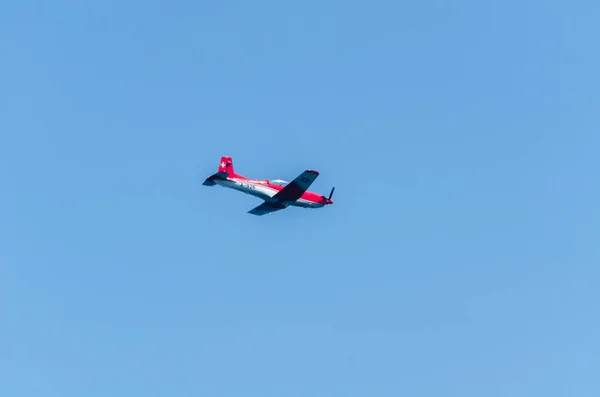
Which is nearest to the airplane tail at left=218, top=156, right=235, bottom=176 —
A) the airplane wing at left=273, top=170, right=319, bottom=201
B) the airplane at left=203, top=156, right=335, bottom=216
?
the airplane at left=203, top=156, right=335, bottom=216

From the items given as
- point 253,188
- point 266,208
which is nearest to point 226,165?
point 253,188

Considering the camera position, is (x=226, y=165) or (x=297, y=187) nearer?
(x=297, y=187)

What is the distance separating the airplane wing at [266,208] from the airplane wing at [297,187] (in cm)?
172

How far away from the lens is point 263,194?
13250cm

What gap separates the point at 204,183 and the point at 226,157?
431 centimetres

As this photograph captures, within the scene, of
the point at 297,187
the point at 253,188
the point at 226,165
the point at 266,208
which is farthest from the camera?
the point at 266,208

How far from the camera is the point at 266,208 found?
136m

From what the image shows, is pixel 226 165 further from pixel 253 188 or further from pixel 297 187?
pixel 297 187

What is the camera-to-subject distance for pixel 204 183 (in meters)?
129

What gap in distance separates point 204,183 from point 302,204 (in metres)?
11.3

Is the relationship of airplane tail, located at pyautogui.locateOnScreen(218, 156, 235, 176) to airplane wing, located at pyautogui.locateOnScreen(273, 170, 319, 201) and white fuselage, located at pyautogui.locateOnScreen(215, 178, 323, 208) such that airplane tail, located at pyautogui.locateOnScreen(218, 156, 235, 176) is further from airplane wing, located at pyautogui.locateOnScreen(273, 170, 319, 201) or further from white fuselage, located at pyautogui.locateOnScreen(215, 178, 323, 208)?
airplane wing, located at pyautogui.locateOnScreen(273, 170, 319, 201)

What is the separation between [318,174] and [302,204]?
21.1ft

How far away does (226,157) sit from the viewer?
433ft

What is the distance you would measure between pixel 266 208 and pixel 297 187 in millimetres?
5925
